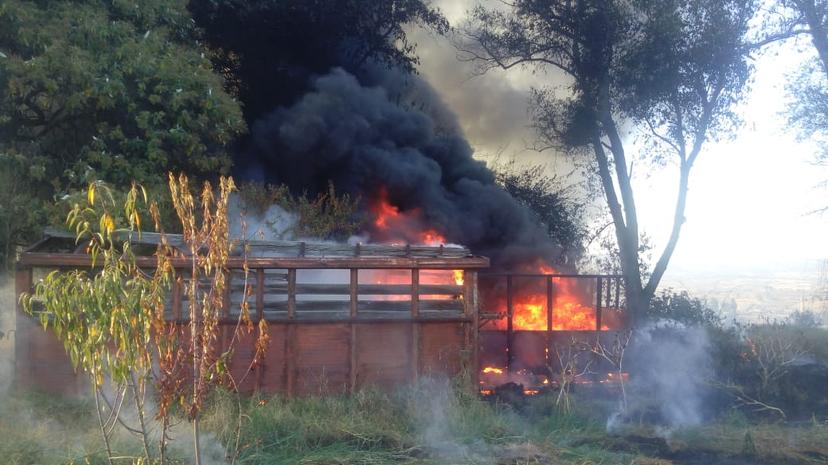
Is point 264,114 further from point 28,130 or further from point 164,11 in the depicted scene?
point 28,130

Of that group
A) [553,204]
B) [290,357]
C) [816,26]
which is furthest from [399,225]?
[816,26]

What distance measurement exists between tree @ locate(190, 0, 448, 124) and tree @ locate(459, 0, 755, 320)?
1970 mm

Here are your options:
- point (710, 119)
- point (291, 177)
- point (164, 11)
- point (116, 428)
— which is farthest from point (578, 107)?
point (116, 428)

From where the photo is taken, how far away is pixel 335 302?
9.34 m

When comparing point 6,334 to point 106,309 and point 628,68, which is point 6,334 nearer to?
point 106,309

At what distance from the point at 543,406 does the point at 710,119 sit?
27.2 ft

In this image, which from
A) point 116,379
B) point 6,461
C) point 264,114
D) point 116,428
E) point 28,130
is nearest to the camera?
point 116,379

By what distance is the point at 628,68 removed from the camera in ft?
49.7

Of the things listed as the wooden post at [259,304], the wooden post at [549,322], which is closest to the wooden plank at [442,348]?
the wooden post at [259,304]

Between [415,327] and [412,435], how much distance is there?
161 cm

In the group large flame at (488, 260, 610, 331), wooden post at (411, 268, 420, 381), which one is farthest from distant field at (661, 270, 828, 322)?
wooden post at (411, 268, 420, 381)

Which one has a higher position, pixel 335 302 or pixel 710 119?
pixel 710 119

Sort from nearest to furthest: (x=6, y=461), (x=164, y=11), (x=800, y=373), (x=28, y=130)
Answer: (x=6, y=461) < (x=800, y=373) < (x=28, y=130) < (x=164, y=11)

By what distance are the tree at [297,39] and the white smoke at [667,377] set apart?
9485 millimetres
